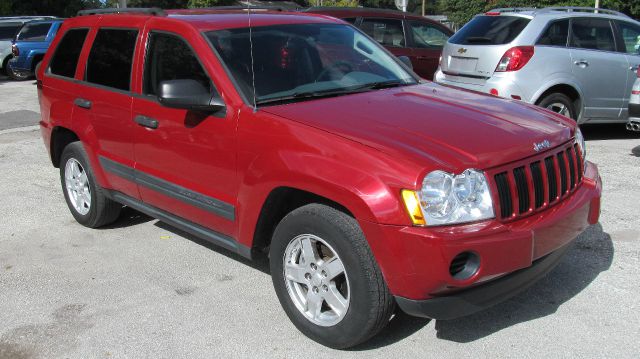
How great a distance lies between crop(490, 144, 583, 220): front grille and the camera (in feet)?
10.7

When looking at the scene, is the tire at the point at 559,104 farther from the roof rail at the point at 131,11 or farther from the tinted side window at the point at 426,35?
the roof rail at the point at 131,11

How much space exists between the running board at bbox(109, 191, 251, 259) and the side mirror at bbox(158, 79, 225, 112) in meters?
0.81

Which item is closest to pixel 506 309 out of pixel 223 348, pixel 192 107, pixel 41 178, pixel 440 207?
pixel 440 207

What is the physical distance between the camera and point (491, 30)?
8.50 m

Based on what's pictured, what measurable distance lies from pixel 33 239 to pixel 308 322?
296 cm

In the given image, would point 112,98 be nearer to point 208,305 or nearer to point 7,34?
point 208,305

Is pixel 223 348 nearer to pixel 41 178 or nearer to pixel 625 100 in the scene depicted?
pixel 41 178

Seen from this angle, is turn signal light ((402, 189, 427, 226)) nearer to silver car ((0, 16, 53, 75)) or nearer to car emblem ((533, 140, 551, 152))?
car emblem ((533, 140, 551, 152))

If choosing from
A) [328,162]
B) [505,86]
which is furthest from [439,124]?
[505,86]

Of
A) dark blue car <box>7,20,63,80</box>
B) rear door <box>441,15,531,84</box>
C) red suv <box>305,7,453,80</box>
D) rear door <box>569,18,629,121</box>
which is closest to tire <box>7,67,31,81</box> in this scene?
dark blue car <box>7,20,63,80</box>

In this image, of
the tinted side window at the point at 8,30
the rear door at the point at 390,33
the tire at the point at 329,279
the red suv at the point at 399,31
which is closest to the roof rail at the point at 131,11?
the tire at the point at 329,279

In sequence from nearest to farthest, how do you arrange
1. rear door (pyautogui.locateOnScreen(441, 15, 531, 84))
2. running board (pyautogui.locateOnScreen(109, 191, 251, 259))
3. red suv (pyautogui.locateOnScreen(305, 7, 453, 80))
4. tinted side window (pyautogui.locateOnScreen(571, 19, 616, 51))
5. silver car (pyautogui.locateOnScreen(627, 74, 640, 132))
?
running board (pyautogui.locateOnScreen(109, 191, 251, 259)) → silver car (pyautogui.locateOnScreen(627, 74, 640, 132)) → rear door (pyautogui.locateOnScreen(441, 15, 531, 84)) → tinted side window (pyautogui.locateOnScreen(571, 19, 616, 51)) → red suv (pyautogui.locateOnScreen(305, 7, 453, 80))

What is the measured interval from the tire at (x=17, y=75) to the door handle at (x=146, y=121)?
50.3 ft

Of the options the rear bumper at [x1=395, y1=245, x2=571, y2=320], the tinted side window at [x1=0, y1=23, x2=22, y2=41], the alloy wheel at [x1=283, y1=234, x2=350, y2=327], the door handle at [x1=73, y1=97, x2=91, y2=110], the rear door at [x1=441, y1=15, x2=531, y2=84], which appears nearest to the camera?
the rear bumper at [x1=395, y1=245, x2=571, y2=320]
